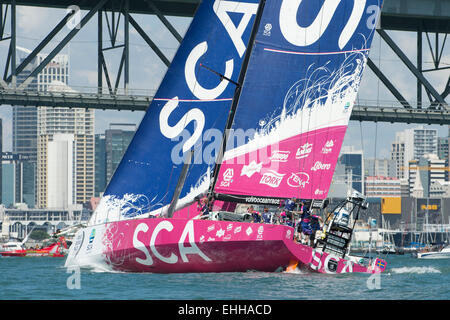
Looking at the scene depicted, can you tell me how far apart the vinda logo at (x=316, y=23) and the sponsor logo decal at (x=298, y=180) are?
3046 mm

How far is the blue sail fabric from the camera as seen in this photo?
77.0 feet

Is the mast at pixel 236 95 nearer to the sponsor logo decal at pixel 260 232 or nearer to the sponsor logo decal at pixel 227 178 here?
the sponsor logo decal at pixel 227 178

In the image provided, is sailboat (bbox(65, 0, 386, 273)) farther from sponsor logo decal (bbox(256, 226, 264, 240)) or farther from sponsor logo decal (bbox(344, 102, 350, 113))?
sponsor logo decal (bbox(256, 226, 264, 240))

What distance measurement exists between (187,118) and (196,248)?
A: 3438 mm

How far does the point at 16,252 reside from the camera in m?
65.8

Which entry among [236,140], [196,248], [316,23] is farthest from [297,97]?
[196,248]

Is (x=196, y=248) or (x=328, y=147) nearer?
(x=196, y=248)

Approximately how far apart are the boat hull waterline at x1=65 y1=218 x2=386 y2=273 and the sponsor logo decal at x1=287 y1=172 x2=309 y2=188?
211 cm

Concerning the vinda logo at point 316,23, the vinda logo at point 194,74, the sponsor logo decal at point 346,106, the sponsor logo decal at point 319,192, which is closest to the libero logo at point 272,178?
the sponsor logo decal at point 319,192

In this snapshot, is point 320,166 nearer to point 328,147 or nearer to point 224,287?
point 328,147

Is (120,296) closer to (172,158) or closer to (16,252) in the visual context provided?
(172,158)

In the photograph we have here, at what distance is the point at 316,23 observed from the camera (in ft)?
81.9

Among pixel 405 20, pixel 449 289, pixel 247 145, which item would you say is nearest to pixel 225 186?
pixel 247 145

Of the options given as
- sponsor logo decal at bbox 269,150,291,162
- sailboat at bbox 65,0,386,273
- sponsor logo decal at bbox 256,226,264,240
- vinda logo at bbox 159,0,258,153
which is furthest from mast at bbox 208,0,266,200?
sponsor logo decal at bbox 256,226,264,240
